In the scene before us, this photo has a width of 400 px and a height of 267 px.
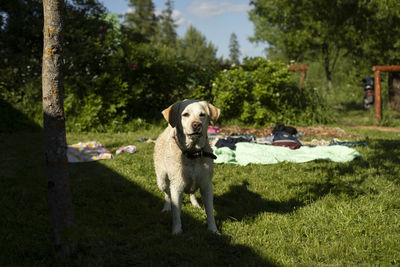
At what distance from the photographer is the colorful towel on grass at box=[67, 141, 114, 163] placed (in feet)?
21.5

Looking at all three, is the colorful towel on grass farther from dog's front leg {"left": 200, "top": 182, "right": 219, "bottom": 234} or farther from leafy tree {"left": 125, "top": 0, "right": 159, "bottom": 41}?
leafy tree {"left": 125, "top": 0, "right": 159, "bottom": 41}

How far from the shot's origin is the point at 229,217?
3.79 metres

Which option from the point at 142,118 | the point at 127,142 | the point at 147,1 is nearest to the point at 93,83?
the point at 142,118

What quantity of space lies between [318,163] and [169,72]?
6.52m

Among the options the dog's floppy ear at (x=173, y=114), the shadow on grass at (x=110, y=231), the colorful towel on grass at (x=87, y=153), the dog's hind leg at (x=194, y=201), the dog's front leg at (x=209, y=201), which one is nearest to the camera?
the shadow on grass at (x=110, y=231)

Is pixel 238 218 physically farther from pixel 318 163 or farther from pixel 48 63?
pixel 318 163

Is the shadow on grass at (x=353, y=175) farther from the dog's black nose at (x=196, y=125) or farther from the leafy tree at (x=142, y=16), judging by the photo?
the leafy tree at (x=142, y=16)

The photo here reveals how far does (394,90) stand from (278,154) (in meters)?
11.4

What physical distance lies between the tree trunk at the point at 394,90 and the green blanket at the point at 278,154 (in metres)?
10.3

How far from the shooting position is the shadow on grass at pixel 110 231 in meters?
2.83

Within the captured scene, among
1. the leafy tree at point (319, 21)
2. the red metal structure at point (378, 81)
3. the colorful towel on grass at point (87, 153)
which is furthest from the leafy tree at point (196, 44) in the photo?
the colorful towel on grass at point (87, 153)

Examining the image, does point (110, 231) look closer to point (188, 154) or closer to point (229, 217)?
point (188, 154)

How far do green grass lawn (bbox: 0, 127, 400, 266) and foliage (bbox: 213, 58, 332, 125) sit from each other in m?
5.22

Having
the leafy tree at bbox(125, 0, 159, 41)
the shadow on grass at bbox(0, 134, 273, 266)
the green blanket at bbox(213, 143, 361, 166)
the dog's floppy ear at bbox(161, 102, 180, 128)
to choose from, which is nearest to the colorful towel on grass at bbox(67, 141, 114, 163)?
the shadow on grass at bbox(0, 134, 273, 266)
